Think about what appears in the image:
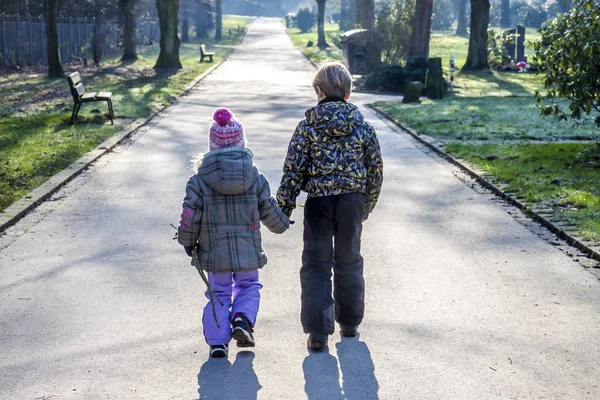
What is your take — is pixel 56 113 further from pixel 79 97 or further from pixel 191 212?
pixel 191 212

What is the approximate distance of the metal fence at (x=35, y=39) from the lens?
36219 mm

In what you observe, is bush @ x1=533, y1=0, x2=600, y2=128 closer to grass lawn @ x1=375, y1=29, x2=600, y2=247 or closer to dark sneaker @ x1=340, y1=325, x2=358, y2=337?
grass lawn @ x1=375, y1=29, x2=600, y2=247

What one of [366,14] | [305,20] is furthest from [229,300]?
[305,20]

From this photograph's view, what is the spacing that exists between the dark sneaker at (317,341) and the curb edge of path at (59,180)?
4406mm

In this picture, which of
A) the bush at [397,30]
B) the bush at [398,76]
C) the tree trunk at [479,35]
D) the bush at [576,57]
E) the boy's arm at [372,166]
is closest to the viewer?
the boy's arm at [372,166]

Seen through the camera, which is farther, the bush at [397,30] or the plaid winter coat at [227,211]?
the bush at [397,30]

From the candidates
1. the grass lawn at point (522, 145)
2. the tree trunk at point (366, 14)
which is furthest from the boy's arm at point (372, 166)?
the tree trunk at point (366, 14)

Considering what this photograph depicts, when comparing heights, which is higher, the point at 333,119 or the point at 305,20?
the point at 333,119

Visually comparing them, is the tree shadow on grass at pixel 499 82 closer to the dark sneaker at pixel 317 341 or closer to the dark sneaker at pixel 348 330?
the dark sneaker at pixel 348 330

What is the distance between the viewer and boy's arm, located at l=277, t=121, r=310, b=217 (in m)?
5.72

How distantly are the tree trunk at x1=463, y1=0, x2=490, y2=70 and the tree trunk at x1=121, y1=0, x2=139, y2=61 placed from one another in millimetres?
14023

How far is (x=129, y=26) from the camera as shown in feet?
139

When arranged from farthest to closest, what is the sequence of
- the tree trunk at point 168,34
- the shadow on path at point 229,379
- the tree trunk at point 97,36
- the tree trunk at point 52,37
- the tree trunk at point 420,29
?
the tree trunk at point 97,36 < the tree trunk at point 168,34 < the tree trunk at point 420,29 < the tree trunk at point 52,37 < the shadow on path at point 229,379

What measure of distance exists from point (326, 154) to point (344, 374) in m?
1.23
